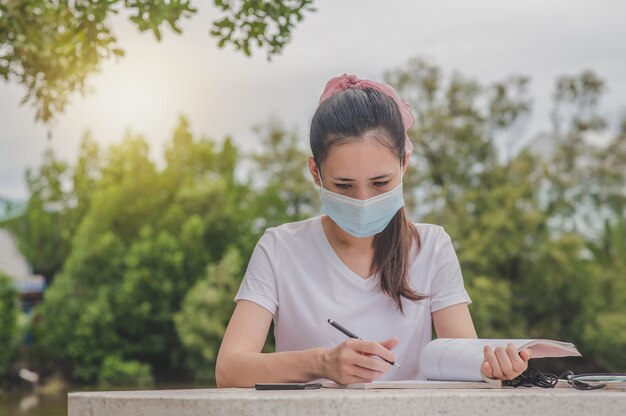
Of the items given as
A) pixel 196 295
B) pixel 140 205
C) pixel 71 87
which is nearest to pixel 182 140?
pixel 140 205

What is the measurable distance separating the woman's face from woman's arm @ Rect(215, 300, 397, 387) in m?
0.43

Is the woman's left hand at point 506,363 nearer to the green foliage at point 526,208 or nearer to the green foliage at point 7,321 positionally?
the green foliage at point 526,208

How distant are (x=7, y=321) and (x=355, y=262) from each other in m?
26.2

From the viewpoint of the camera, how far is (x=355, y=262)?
114 inches

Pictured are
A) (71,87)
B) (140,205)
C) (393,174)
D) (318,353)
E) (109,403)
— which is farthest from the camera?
(140,205)

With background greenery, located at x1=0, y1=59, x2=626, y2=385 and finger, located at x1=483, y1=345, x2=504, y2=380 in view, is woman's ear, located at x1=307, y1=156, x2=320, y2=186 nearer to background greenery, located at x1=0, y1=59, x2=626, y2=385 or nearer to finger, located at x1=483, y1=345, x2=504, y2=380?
finger, located at x1=483, y1=345, x2=504, y2=380

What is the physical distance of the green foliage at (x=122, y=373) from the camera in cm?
2752

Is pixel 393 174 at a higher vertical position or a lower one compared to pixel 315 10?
lower

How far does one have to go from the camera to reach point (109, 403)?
195 cm

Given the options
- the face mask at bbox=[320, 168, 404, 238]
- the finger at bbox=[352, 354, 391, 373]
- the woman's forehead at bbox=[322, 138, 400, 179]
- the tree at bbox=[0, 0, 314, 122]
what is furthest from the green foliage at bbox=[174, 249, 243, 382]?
the finger at bbox=[352, 354, 391, 373]

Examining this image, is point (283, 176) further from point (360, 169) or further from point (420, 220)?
point (360, 169)

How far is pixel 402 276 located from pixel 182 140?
98.4ft

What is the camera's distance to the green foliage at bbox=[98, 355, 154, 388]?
2752 cm

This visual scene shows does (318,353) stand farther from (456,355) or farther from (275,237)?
(275,237)
